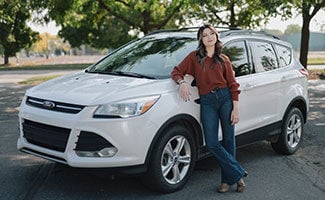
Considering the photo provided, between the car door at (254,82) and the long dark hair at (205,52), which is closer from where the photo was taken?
the long dark hair at (205,52)

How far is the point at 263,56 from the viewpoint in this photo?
571cm

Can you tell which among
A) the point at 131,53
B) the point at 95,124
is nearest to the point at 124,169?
the point at 95,124

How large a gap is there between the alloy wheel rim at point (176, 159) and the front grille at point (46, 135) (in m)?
1.00

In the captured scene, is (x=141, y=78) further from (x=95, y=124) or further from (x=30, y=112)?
(x=30, y=112)

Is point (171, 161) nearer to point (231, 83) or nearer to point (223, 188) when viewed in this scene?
point (223, 188)

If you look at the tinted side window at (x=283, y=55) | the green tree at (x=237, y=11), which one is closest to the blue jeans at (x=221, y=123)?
the tinted side window at (x=283, y=55)

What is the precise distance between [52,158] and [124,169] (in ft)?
2.41

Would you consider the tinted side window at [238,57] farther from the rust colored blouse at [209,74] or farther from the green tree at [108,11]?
the green tree at [108,11]

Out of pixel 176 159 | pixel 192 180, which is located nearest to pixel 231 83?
pixel 176 159

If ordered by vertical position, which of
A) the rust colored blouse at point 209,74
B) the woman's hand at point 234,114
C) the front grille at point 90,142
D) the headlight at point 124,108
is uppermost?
A: the rust colored blouse at point 209,74

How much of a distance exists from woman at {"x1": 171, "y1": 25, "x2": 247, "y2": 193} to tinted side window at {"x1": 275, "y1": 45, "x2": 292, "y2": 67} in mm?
1926

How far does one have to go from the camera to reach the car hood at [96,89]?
13.5 ft

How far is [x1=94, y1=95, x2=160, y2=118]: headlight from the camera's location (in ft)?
13.2

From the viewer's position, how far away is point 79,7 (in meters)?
16.6
